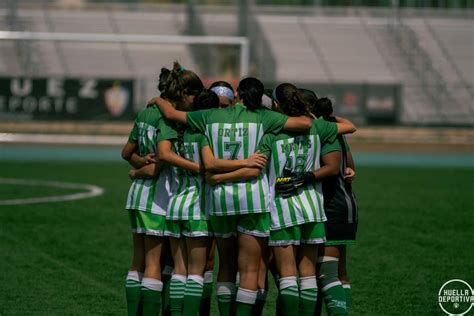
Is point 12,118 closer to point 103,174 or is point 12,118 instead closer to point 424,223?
point 103,174

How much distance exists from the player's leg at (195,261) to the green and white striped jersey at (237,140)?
0.18 m

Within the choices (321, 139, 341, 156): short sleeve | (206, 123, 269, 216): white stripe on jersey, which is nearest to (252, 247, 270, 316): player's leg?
(206, 123, 269, 216): white stripe on jersey

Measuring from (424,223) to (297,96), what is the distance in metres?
7.61

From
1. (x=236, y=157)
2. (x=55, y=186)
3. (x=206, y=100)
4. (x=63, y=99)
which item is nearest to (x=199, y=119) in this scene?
(x=206, y=100)

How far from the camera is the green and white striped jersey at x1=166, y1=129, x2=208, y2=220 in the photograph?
704 centimetres

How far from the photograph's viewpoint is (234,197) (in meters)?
6.87

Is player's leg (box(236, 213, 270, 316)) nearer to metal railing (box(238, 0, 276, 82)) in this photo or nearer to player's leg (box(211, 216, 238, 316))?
player's leg (box(211, 216, 238, 316))

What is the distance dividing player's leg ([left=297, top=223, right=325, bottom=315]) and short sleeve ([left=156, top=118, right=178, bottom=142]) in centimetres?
123

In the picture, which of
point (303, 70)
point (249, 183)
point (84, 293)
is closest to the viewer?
point (249, 183)

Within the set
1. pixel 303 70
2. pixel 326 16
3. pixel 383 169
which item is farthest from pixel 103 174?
pixel 326 16

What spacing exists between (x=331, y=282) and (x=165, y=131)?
71.9 inches

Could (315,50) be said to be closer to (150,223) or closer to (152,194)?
(152,194)

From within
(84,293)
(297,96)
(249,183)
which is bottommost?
(84,293)

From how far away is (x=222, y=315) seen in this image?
725cm
